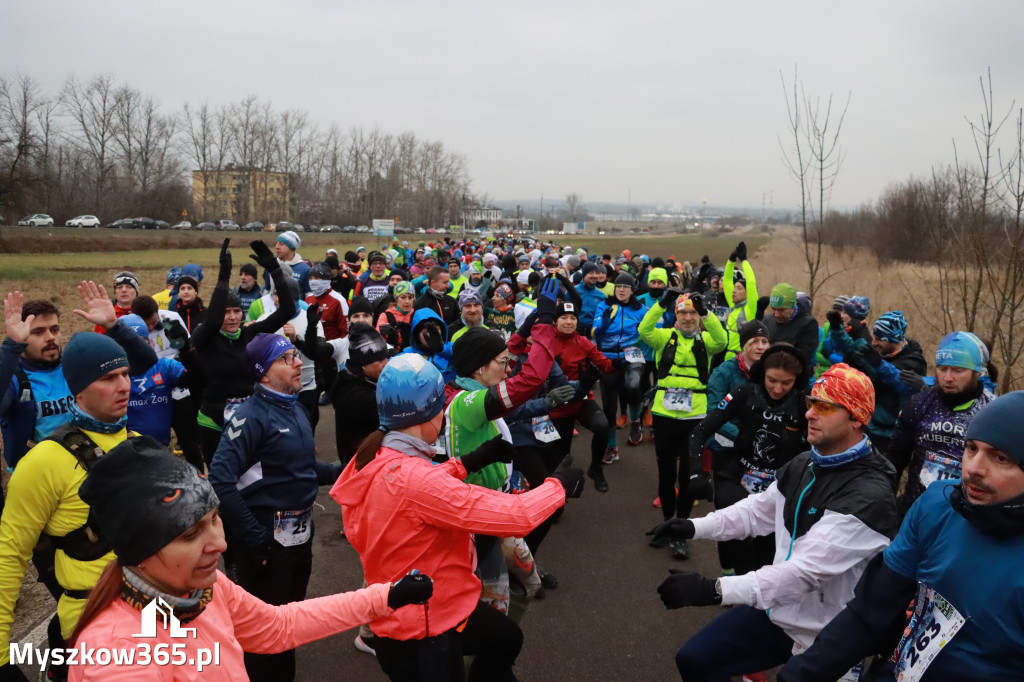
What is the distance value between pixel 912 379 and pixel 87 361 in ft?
19.2

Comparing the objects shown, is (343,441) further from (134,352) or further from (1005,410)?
(1005,410)

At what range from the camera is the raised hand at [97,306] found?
3777mm

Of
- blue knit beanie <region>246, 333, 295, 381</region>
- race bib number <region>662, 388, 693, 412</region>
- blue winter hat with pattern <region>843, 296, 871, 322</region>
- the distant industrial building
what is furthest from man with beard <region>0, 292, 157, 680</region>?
the distant industrial building

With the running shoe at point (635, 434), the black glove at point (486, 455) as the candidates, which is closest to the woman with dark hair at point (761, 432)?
the black glove at point (486, 455)

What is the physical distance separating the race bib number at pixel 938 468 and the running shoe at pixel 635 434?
14.6 ft

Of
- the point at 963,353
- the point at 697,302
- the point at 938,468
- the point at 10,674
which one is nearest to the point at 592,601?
the point at 938,468

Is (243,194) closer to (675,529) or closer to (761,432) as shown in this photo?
(761,432)

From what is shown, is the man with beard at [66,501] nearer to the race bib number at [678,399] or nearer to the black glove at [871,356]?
the race bib number at [678,399]

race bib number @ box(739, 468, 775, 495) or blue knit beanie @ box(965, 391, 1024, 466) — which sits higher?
blue knit beanie @ box(965, 391, 1024, 466)

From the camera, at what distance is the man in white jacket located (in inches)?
97.6

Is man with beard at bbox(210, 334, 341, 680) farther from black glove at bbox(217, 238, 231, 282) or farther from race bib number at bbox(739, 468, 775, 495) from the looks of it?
race bib number at bbox(739, 468, 775, 495)

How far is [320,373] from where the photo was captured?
607 cm

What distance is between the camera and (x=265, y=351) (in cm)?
335

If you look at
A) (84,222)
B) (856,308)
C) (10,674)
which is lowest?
(10,674)
